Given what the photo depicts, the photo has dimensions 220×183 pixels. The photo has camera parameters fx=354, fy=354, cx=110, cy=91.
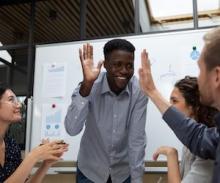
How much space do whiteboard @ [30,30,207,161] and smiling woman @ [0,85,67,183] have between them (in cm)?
82

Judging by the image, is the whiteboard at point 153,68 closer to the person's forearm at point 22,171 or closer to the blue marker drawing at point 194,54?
the blue marker drawing at point 194,54

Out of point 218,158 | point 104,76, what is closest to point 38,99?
point 104,76

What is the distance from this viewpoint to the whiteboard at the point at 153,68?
2.81 m

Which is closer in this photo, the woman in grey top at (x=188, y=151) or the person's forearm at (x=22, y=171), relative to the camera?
A: the woman in grey top at (x=188, y=151)

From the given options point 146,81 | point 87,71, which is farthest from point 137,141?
point 146,81

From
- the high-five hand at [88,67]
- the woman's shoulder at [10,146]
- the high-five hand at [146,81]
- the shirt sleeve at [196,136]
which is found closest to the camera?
the shirt sleeve at [196,136]

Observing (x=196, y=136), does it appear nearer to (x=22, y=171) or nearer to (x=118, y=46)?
(x=118, y=46)

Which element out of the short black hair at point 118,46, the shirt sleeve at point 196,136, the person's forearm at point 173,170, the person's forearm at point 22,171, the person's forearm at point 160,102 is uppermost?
the short black hair at point 118,46

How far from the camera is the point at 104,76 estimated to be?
2.13 meters

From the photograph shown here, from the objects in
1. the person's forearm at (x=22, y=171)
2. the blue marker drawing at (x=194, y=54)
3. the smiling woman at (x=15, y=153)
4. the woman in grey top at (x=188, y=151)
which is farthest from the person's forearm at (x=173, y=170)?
the blue marker drawing at (x=194, y=54)

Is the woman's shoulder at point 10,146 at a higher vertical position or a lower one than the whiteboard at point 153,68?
lower

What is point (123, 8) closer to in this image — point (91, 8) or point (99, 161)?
point (91, 8)

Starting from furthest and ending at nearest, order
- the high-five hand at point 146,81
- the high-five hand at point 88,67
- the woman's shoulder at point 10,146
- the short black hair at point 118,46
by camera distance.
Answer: the woman's shoulder at point 10,146 < the short black hair at point 118,46 < the high-five hand at point 88,67 < the high-five hand at point 146,81

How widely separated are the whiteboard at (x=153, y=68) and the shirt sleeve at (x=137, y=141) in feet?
2.80
